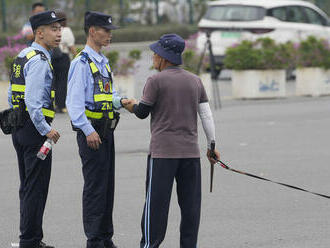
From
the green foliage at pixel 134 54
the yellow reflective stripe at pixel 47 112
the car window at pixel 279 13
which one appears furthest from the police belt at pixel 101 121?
the car window at pixel 279 13

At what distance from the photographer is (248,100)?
60.0ft

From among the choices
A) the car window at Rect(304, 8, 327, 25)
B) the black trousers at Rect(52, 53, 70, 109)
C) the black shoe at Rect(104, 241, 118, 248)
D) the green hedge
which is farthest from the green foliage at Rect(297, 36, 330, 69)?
the green hedge

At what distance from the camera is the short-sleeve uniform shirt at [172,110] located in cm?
632

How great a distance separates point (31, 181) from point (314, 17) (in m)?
17.8

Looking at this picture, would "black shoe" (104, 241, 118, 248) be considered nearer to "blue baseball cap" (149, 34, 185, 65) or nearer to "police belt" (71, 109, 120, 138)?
"police belt" (71, 109, 120, 138)

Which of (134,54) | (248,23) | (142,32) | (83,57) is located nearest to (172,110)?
(83,57)

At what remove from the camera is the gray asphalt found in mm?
7691

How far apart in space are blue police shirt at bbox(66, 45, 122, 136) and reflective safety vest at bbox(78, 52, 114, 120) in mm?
24

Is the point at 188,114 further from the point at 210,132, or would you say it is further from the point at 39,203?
the point at 39,203

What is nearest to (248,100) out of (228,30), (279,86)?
(279,86)

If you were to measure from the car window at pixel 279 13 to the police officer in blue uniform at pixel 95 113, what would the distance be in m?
15.8

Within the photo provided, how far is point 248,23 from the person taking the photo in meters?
22.0

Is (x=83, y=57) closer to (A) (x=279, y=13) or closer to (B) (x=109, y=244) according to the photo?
(B) (x=109, y=244)

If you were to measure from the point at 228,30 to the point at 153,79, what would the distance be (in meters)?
15.9
